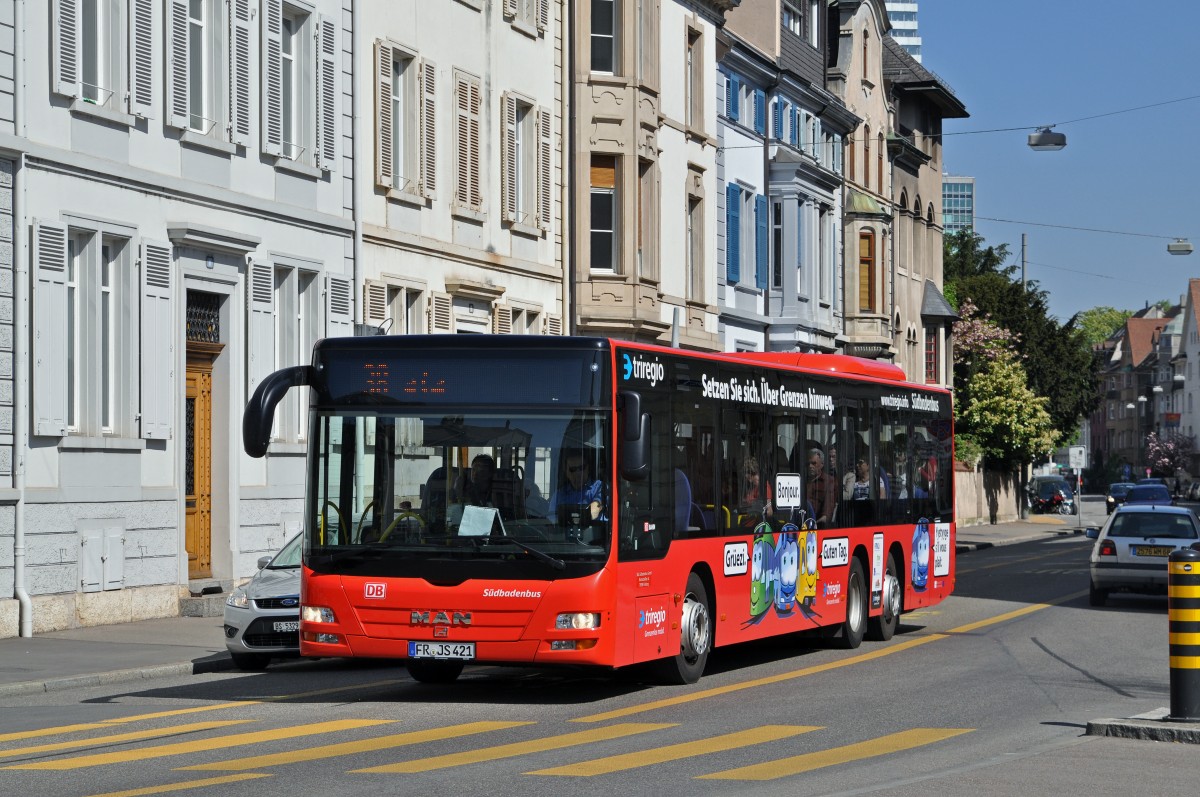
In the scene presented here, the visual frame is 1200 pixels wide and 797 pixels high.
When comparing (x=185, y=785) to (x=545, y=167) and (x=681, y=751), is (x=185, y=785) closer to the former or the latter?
(x=681, y=751)

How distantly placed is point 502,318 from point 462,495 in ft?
65.5

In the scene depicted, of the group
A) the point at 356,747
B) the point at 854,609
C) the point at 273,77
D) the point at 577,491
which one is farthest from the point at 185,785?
the point at 273,77

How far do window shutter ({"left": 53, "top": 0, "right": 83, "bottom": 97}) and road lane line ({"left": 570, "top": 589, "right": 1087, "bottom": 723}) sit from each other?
10872 millimetres

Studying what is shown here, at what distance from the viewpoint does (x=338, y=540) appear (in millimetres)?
14883

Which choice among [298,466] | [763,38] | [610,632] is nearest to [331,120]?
[298,466]

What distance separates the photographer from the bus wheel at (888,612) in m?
21.9

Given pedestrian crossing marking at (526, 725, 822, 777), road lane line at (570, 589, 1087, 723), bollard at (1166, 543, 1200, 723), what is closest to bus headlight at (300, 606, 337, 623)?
road lane line at (570, 589, 1087, 723)

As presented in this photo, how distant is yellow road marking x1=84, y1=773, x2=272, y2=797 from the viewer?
10.1 meters

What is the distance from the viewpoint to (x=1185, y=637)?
12633 millimetres

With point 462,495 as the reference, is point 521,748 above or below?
below

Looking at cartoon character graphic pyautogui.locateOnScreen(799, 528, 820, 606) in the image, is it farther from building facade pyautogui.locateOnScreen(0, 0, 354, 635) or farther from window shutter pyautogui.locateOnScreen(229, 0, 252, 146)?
window shutter pyautogui.locateOnScreen(229, 0, 252, 146)

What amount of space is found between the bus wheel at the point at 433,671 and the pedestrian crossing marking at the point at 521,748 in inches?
137

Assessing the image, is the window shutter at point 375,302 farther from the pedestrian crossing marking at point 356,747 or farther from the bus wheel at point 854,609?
the pedestrian crossing marking at point 356,747

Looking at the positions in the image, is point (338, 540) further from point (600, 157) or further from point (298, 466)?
point (600, 157)
